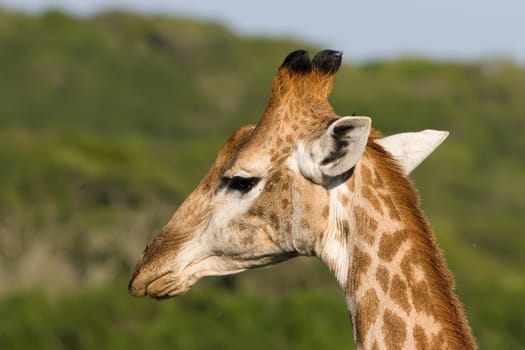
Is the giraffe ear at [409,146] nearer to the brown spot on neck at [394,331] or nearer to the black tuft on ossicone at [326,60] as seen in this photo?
the black tuft on ossicone at [326,60]

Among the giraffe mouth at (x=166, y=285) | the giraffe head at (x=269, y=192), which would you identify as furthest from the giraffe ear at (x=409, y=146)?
the giraffe mouth at (x=166, y=285)

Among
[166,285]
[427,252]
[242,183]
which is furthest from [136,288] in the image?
[427,252]

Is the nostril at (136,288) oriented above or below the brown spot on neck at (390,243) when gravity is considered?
below

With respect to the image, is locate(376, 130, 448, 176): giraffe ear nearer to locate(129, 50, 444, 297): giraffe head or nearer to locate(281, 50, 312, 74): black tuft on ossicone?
locate(129, 50, 444, 297): giraffe head

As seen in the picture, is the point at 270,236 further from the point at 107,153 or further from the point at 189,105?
the point at 189,105

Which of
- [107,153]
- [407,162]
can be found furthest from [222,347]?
[407,162]

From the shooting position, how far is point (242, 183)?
769 cm

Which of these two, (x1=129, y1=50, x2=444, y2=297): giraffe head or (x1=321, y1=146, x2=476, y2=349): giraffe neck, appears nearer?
(x1=321, y1=146, x2=476, y2=349): giraffe neck

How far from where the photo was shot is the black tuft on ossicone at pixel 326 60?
7.84m

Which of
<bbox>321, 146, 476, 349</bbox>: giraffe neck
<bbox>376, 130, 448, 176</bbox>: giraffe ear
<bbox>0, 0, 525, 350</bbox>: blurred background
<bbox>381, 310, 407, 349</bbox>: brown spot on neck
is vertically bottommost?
<bbox>0, 0, 525, 350</bbox>: blurred background

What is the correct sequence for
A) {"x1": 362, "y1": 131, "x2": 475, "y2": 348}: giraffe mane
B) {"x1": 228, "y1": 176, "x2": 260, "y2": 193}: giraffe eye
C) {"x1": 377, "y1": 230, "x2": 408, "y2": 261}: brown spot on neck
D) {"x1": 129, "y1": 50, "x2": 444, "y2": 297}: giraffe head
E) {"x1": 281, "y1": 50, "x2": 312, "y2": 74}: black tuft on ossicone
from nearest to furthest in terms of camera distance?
{"x1": 362, "y1": 131, "x2": 475, "y2": 348}: giraffe mane, {"x1": 377, "y1": 230, "x2": 408, "y2": 261}: brown spot on neck, {"x1": 129, "y1": 50, "x2": 444, "y2": 297}: giraffe head, {"x1": 228, "y1": 176, "x2": 260, "y2": 193}: giraffe eye, {"x1": 281, "y1": 50, "x2": 312, "y2": 74}: black tuft on ossicone

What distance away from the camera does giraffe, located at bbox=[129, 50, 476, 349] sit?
23.6ft

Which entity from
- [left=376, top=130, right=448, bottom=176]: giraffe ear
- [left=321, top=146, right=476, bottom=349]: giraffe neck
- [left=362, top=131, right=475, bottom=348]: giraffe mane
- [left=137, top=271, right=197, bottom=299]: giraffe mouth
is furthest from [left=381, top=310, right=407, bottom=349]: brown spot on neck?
[left=137, top=271, right=197, bottom=299]: giraffe mouth

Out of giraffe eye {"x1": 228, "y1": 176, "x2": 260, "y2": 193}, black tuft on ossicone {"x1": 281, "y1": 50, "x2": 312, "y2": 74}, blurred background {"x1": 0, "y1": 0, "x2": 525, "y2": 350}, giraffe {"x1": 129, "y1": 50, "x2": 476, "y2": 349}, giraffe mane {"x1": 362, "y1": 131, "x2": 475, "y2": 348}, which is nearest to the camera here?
giraffe mane {"x1": 362, "y1": 131, "x2": 475, "y2": 348}
